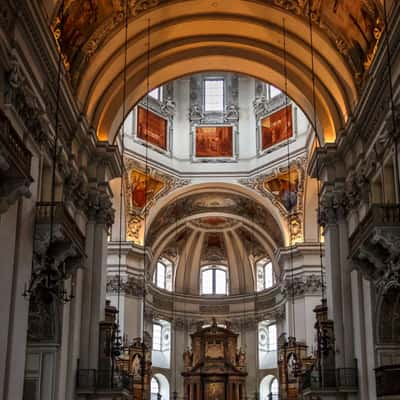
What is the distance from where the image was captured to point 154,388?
35000mm

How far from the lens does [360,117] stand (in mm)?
18266

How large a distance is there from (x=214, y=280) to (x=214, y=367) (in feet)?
19.3

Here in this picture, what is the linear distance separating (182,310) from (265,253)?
4.84 meters

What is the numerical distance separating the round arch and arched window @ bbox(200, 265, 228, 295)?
56.3ft

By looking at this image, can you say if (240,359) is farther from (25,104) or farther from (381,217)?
(25,104)

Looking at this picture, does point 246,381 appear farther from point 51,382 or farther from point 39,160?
point 39,160

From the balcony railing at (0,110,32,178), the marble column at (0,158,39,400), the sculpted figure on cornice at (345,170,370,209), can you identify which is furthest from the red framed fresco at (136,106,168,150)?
the balcony railing at (0,110,32,178)

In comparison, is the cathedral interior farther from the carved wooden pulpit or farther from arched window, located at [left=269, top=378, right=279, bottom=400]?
arched window, located at [left=269, top=378, right=279, bottom=400]

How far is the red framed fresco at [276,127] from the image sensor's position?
3092 centimetres

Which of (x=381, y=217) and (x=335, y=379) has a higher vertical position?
(x=381, y=217)

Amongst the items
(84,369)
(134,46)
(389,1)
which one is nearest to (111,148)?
(134,46)

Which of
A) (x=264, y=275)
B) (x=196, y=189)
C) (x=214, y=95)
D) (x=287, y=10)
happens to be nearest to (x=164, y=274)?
(x=264, y=275)

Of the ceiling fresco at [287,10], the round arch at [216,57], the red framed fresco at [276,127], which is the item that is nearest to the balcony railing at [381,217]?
the ceiling fresco at [287,10]

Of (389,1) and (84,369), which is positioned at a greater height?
(389,1)
